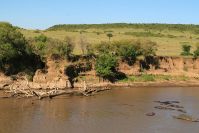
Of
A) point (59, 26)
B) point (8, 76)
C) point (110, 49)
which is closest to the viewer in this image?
point (8, 76)

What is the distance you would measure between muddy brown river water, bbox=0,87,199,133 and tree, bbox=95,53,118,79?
4763mm

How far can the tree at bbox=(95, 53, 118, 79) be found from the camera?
51094 millimetres

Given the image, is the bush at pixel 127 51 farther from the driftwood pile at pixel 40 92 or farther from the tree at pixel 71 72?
the driftwood pile at pixel 40 92

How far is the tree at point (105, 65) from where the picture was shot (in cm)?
5109

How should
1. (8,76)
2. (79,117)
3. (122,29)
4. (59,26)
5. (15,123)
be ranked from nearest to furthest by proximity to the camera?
(15,123) → (79,117) → (8,76) → (122,29) → (59,26)

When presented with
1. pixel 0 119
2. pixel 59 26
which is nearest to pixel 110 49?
pixel 0 119

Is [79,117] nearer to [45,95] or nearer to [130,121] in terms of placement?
[130,121]

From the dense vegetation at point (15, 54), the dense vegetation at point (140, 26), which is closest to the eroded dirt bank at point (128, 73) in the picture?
the dense vegetation at point (15, 54)

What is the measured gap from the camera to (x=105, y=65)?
51.5 meters

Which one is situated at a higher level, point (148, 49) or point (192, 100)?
point (148, 49)

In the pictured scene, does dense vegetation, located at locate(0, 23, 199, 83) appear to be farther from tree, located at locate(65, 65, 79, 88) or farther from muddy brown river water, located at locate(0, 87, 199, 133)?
muddy brown river water, located at locate(0, 87, 199, 133)

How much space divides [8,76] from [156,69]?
1901 cm

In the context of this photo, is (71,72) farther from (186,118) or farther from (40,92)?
(186,118)

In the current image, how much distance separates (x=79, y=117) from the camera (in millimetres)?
33625
